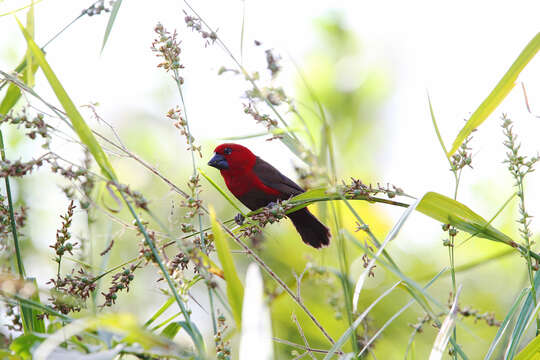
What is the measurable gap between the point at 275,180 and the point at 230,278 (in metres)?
2.71

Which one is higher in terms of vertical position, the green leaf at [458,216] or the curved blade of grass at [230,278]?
the green leaf at [458,216]

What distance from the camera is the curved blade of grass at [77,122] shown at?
129 cm

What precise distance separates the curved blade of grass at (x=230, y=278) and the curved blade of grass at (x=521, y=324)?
0.57 m

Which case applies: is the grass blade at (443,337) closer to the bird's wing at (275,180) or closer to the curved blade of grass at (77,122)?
the curved blade of grass at (77,122)

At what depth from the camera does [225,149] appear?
13.8ft

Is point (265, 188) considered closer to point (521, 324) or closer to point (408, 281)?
point (521, 324)

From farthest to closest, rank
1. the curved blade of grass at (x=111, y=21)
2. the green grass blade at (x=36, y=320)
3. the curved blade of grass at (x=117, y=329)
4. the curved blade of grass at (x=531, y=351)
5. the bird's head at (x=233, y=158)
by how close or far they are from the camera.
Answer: the bird's head at (x=233, y=158)
the curved blade of grass at (x=111, y=21)
the green grass blade at (x=36, y=320)
the curved blade of grass at (x=531, y=351)
the curved blade of grass at (x=117, y=329)

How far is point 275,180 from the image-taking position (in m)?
3.90

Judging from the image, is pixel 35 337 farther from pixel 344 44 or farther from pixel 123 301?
pixel 344 44

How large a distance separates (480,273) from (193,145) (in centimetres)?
458

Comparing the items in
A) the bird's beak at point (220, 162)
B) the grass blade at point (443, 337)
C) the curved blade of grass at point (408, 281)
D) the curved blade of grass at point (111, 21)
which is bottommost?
the grass blade at point (443, 337)

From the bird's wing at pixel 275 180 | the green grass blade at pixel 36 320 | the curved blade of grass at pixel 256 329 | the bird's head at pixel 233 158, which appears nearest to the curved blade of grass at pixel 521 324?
the curved blade of grass at pixel 256 329

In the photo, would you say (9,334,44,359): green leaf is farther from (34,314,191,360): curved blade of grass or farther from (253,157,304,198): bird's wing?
(253,157,304,198): bird's wing

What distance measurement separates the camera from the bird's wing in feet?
12.4
